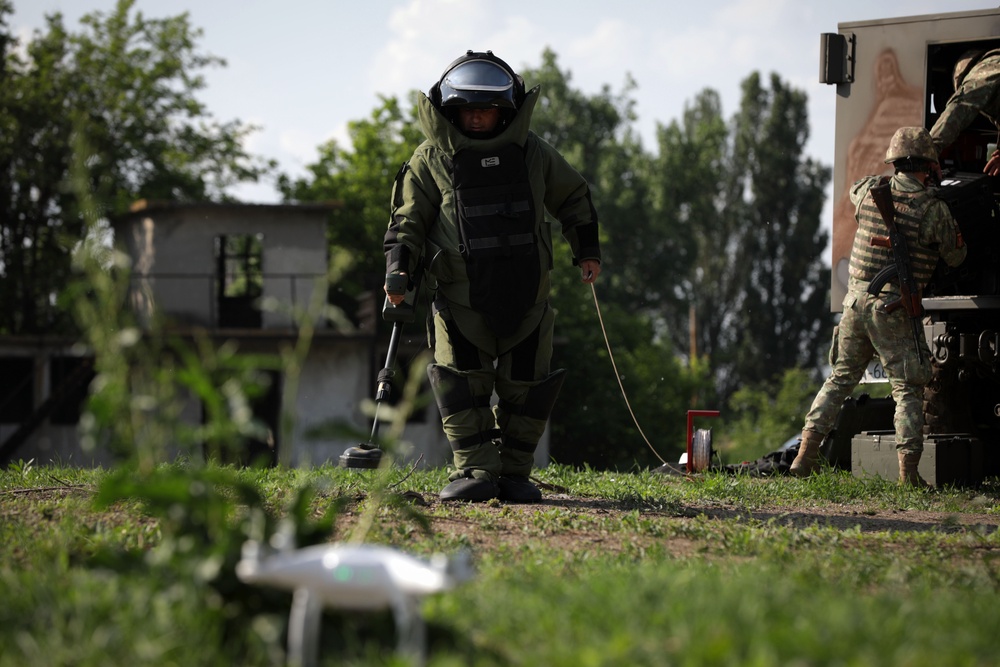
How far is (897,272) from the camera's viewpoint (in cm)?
767

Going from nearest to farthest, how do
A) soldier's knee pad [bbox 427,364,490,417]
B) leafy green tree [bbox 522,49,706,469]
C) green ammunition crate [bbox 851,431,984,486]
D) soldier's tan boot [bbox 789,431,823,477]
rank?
soldier's knee pad [bbox 427,364,490,417]
green ammunition crate [bbox 851,431,984,486]
soldier's tan boot [bbox 789,431,823,477]
leafy green tree [bbox 522,49,706,469]

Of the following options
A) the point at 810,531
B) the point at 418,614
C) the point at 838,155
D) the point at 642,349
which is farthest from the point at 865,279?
the point at 642,349

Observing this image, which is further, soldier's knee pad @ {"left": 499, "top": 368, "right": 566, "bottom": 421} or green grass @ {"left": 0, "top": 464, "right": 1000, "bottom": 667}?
soldier's knee pad @ {"left": 499, "top": 368, "right": 566, "bottom": 421}

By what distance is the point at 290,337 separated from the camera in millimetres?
32062

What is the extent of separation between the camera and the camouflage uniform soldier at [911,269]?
7.66 metres

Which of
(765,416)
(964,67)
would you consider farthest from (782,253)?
(964,67)

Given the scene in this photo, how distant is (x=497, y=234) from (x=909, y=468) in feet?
10.6

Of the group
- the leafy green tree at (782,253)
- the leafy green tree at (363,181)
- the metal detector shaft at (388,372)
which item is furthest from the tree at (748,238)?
the metal detector shaft at (388,372)

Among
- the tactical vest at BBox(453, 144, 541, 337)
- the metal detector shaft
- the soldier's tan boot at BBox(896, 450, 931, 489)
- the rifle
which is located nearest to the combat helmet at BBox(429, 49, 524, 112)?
the tactical vest at BBox(453, 144, 541, 337)

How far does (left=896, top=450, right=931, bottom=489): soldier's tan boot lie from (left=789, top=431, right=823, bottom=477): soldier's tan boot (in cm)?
55

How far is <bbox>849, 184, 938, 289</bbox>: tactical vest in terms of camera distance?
301 inches

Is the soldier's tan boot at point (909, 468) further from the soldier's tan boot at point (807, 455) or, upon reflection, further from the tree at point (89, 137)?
the tree at point (89, 137)

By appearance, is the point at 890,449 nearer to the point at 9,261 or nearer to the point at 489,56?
the point at 489,56

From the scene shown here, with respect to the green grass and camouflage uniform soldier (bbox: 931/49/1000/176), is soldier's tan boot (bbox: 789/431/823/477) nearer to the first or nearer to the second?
camouflage uniform soldier (bbox: 931/49/1000/176)
